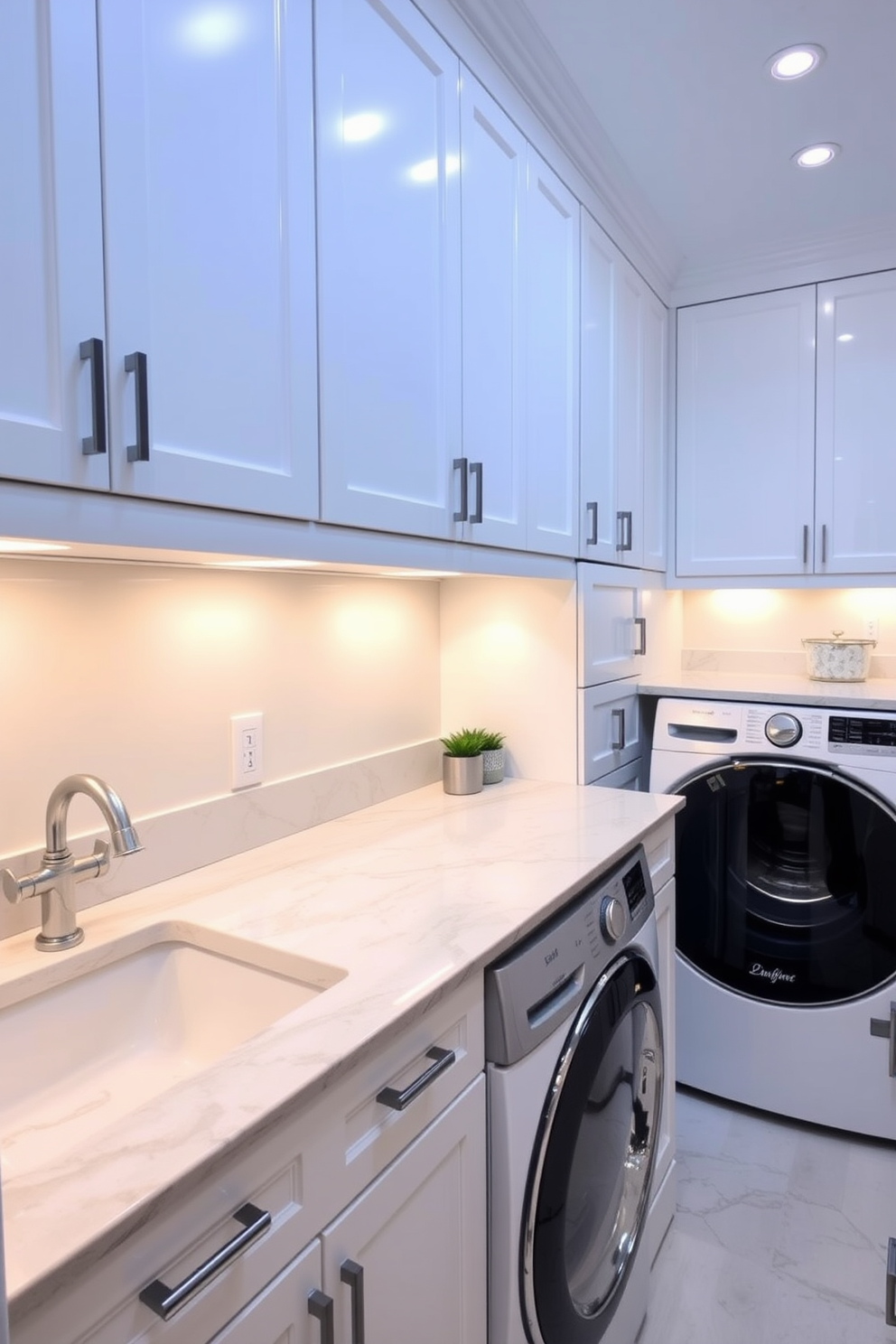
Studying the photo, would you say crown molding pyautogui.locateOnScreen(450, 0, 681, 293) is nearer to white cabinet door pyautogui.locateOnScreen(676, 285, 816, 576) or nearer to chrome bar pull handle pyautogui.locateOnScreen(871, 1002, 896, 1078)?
white cabinet door pyautogui.locateOnScreen(676, 285, 816, 576)

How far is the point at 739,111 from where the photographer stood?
176 cm

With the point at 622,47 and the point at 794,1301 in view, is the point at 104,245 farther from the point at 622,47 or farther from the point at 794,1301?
the point at 794,1301

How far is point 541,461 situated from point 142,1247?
1500 mm

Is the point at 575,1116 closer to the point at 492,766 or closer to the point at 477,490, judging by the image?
the point at 492,766

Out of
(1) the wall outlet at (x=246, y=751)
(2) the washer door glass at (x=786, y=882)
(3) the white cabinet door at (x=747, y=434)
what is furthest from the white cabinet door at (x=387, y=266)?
(3) the white cabinet door at (x=747, y=434)

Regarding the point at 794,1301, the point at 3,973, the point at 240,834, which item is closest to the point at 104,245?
the point at 3,973

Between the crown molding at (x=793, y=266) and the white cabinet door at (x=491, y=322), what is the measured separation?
1.18 meters

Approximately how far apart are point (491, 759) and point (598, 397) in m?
0.95

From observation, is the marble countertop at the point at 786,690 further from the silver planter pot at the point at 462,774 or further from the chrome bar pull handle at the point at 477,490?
the chrome bar pull handle at the point at 477,490

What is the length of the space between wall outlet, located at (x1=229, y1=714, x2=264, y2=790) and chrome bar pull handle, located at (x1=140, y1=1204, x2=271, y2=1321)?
2.62ft

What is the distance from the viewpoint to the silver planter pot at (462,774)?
186 cm

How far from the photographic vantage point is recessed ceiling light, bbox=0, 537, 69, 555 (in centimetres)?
88

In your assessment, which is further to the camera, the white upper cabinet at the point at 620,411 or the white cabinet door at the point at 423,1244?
the white upper cabinet at the point at 620,411

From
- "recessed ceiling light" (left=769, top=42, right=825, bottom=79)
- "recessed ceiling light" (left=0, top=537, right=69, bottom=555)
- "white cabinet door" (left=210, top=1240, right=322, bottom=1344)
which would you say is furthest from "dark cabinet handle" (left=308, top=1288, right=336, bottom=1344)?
"recessed ceiling light" (left=769, top=42, right=825, bottom=79)
